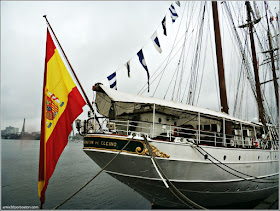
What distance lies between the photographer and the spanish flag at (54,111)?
487 centimetres

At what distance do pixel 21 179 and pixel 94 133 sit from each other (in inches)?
624

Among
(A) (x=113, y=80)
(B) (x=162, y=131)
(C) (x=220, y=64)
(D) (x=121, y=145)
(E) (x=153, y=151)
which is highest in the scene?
(C) (x=220, y=64)

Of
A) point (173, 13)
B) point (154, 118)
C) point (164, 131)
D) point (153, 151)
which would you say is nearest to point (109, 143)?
point (153, 151)

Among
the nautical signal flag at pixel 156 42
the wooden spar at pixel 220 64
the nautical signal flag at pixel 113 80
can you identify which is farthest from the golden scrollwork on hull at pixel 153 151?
the wooden spar at pixel 220 64

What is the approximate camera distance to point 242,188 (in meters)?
10.0

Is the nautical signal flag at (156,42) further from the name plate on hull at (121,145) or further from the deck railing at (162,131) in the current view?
the name plate on hull at (121,145)

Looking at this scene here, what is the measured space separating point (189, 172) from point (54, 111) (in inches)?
220

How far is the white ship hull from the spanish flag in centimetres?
215

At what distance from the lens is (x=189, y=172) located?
7672mm

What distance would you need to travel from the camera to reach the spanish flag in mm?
4871

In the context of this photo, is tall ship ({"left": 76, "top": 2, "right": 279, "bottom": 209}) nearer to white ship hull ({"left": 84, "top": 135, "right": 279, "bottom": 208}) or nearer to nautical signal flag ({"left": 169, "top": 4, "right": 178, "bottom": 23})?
white ship hull ({"left": 84, "top": 135, "right": 279, "bottom": 208})

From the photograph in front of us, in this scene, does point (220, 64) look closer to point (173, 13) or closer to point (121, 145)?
point (173, 13)

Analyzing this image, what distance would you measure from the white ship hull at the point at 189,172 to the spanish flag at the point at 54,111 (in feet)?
7.04

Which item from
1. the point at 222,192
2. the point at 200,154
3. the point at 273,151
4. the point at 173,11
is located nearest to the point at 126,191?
the point at 222,192
